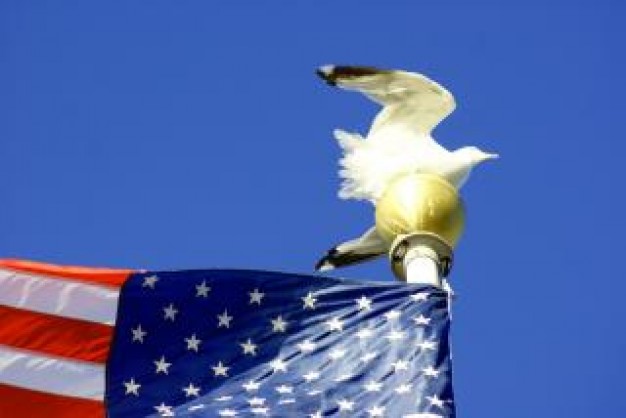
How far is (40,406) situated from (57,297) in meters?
0.91

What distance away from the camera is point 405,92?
15.7 m

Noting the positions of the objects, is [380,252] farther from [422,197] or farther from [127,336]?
[127,336]

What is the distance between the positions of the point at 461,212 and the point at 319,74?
1.68 meters

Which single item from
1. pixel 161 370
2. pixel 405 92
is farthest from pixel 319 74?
pixel 161 370

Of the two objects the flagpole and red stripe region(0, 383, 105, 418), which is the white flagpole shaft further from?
red stripe region(0, 383, 105, 418)

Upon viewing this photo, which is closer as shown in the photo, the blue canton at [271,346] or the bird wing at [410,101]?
the blue canton at [271,346]

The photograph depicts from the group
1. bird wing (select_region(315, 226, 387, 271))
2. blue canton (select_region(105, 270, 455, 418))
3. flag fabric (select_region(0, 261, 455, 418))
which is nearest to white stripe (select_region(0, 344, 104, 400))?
flag fabric (select_region(0, 261, 455, 418))

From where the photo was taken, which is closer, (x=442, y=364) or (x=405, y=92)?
(x=442, y=364)

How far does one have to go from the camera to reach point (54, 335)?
14.2 m

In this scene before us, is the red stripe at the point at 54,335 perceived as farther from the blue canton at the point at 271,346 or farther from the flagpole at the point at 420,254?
the flagpole at the point at 420,254

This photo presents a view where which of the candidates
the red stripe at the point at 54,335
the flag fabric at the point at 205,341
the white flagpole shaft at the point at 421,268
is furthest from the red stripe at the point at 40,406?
the white flagpole shaft at the point at 421,268

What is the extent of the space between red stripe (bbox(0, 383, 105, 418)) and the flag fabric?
0.01 m

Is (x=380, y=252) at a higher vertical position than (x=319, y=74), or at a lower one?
lower

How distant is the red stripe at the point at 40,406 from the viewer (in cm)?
1387
